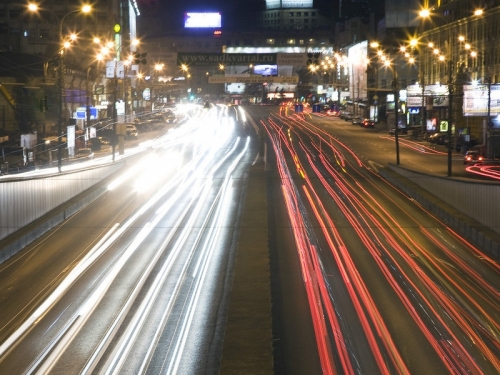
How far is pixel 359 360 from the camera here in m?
13.4

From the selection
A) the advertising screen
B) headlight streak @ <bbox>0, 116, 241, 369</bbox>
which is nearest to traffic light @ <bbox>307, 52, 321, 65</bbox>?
headlight streak @ <bbox>0, 116, 241, 369</bbox>

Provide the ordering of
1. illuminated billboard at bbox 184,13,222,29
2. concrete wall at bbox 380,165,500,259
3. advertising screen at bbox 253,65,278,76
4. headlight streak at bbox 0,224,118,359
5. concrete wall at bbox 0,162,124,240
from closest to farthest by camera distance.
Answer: headlight streak at bbox 0,224,118,359 → concrete wall at bbox 0,162,124,240 → concrete wall at bbox 380,165,500,259 → advertising screen at bbox 253,65,278,76 → illuminated billboard at bbox 184,13,222,29

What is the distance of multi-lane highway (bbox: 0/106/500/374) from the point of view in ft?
45.5

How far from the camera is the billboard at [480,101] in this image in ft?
173

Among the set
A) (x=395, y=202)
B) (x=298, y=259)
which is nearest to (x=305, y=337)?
(x=298, y=259)

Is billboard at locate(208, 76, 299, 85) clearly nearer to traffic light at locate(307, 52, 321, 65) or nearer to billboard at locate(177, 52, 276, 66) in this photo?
billboard at locate(177, 52, 276, 66)

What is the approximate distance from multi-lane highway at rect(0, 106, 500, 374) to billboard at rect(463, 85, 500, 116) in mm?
17046

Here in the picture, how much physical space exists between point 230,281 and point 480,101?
37.6m

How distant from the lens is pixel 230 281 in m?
19.7

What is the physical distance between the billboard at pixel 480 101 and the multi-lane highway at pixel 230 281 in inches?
671

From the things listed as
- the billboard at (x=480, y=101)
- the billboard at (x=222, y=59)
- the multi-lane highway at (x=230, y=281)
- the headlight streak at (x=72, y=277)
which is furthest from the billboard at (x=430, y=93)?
the headlight streak at (x=72, y=277)

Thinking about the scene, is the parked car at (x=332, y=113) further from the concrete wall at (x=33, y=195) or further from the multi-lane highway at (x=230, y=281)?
the concrete wall at (x=33, y=195)

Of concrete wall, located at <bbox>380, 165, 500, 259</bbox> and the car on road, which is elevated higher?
the car on road

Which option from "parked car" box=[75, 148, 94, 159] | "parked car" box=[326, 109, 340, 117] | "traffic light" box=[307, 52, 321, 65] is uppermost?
"traffic light" box=[307, 52, 321, 65]
